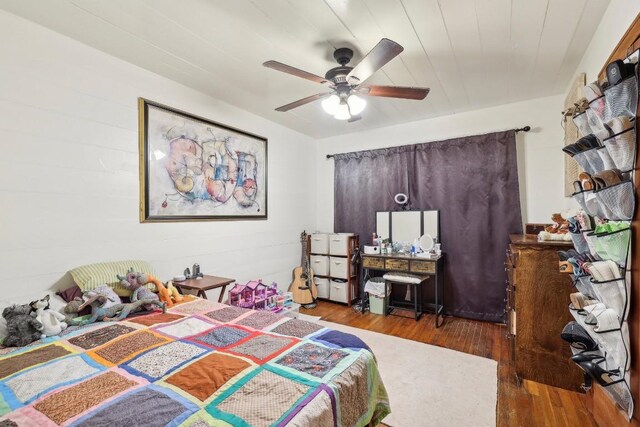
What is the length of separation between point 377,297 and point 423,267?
0.72 meters

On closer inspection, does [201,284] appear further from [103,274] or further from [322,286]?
[322,286]

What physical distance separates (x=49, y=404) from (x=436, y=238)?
3.66 meters

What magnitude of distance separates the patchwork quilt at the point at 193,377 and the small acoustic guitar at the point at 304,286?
2333 millimetres

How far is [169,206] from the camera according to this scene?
2.75 meters

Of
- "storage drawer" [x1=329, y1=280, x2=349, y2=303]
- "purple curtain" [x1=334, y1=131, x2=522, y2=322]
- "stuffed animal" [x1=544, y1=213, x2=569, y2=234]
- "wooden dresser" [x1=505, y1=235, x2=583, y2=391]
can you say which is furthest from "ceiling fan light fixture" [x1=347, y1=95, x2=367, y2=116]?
"storage drawer" [x1=329, y1=280, x2=349, y2=303]

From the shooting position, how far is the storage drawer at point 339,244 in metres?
4.12

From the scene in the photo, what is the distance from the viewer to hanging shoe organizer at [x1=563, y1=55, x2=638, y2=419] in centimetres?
111

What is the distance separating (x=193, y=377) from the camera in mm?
1204

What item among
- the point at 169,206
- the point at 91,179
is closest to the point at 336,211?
the point at 169,206

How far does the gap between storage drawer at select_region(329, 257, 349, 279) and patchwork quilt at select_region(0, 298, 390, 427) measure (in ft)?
7.78

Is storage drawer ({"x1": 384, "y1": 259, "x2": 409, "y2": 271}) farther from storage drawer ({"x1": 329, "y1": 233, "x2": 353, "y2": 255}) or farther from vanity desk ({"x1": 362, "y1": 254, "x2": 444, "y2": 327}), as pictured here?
storage drawer ({"x1": 329, "y1": 233, "x2": 353, "y2": 255})

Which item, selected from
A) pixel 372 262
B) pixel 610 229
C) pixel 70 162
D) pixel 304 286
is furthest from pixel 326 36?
pixel 304 286

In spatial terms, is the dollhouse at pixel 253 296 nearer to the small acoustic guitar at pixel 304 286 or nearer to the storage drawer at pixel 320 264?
the small acoustic guitar at pixel 304 286

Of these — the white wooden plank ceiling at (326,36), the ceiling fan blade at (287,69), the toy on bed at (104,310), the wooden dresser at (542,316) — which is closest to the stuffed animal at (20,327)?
the toy on bed at (104,310)
